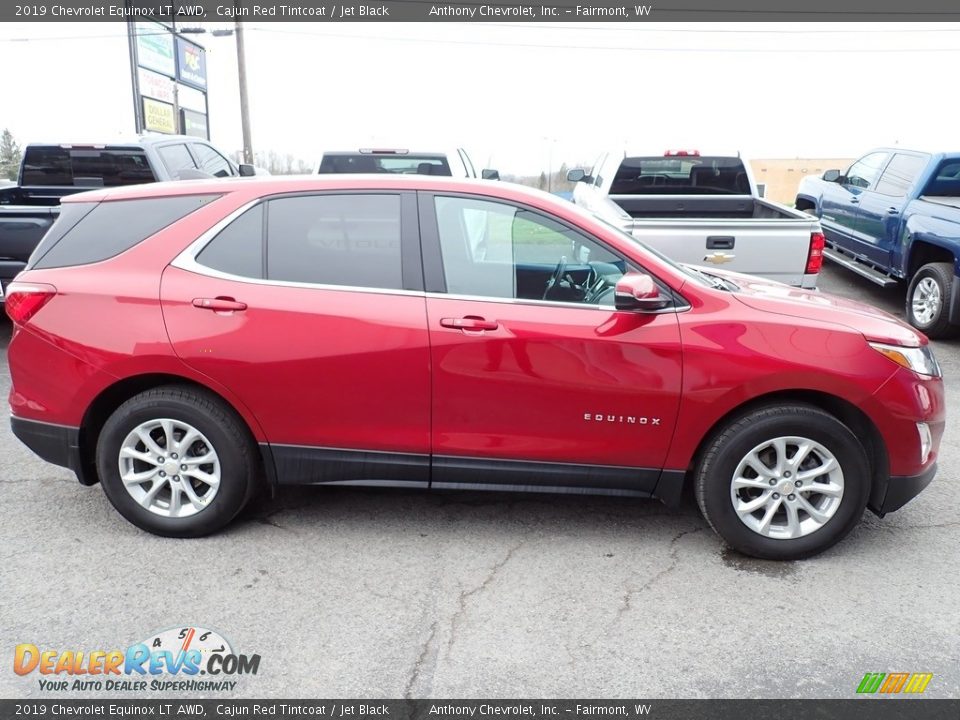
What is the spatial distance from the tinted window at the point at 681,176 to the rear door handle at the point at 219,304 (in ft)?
20.0

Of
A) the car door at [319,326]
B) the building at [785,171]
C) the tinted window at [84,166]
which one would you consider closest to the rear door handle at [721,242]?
the car door at [319,326]

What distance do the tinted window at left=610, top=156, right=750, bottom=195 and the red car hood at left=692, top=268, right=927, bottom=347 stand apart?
16.9 ft

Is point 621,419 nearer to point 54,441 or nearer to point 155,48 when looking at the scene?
point 54,441

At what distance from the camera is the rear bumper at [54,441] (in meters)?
3.91

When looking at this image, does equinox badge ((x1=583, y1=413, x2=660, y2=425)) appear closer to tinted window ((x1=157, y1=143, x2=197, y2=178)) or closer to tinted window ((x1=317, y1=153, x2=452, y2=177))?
tinted window ((x1=317, y1=153, x2=452, y2=177))

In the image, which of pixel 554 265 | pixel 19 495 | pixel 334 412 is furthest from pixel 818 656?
pixel 19 495

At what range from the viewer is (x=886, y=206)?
913 cm

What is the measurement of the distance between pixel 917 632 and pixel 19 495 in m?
4.54

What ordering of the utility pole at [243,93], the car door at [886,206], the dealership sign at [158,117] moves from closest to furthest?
the car door at [886,206]
the dealership sign at [158,117]
the utility pole at [243,93]

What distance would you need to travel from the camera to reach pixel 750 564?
12.3 ft

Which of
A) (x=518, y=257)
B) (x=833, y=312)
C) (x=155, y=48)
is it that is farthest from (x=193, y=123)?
(x=833, y=312)

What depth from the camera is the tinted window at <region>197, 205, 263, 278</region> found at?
3799mm

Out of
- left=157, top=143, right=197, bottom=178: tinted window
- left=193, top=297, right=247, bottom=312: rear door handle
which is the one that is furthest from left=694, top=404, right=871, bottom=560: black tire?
left=157, top=143, right=197, bottom=178: tinted window

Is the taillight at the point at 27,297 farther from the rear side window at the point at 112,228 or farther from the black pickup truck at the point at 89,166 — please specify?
the black pickup truck at the point at 89,166
